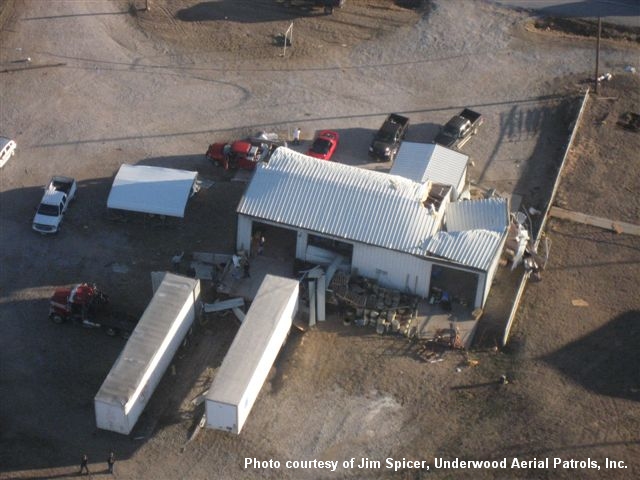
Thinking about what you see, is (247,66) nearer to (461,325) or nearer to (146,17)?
(146,17)

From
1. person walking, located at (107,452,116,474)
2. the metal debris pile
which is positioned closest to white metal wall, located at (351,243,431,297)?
the metal debris pile

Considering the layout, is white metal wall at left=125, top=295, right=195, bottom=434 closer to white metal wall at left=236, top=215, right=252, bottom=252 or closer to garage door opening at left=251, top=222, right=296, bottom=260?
white metal wall at left=236, top=215, right=252, bottom=252

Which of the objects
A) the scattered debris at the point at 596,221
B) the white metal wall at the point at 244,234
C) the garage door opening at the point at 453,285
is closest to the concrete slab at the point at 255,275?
the white metal wall at the point at 244,234

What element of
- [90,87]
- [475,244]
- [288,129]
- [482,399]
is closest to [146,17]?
[90,87]

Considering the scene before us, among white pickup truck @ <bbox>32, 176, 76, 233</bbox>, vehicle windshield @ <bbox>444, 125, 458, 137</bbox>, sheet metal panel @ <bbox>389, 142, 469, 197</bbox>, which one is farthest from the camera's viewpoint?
vehicle windshield @ <bbox>444, 125, 458, 137</bbox>

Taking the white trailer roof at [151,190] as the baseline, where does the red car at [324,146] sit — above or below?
above

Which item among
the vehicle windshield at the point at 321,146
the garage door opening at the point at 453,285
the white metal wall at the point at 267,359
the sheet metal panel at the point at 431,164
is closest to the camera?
the white metal wall at the point at 267,359

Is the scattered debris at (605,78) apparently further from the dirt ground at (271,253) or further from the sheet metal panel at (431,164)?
the sheet metal panel at (431,164)

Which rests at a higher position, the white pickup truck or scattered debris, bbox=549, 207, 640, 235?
scattered debris, bbox=549, 207, 640, 235
